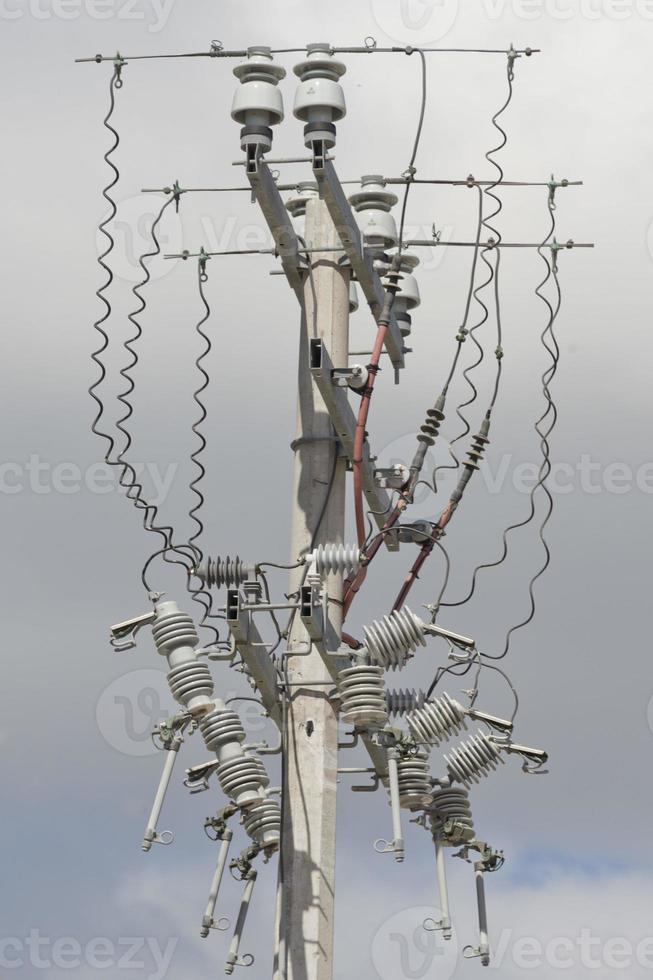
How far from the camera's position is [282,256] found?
19438mm

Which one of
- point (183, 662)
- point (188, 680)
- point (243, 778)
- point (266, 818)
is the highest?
point (183, 662)

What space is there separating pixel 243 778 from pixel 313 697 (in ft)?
2.51

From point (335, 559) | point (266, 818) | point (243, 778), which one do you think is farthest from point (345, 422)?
point (266, 818)

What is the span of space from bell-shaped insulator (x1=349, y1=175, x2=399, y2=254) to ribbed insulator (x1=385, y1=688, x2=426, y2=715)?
3.64m

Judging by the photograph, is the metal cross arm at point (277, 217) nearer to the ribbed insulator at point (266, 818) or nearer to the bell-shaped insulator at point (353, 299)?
the bell-shaped insulator at point (353, 299)

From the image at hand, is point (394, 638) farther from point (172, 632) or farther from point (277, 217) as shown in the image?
point (277, 217)

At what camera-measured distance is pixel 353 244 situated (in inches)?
753

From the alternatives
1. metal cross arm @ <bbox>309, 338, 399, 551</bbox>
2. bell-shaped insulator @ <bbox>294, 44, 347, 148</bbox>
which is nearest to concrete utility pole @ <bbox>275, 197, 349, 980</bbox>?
metal cross arm @ <bbox>309, 338, 399, 551</bbox>

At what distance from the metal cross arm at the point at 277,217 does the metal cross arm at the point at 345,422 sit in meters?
0.71

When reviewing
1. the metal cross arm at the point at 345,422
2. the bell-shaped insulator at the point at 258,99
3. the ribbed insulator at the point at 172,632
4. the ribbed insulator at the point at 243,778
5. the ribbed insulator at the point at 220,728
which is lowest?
the ribbed insulator at the point at 243,778

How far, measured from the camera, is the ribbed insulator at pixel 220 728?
724 inches

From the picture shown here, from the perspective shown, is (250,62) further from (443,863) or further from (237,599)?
(443,863)

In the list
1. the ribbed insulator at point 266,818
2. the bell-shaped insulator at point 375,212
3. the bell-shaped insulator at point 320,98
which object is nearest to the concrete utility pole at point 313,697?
the ribbed insulator at point 266,818

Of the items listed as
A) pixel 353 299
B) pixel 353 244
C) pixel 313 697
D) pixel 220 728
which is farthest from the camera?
pixel 353 299
